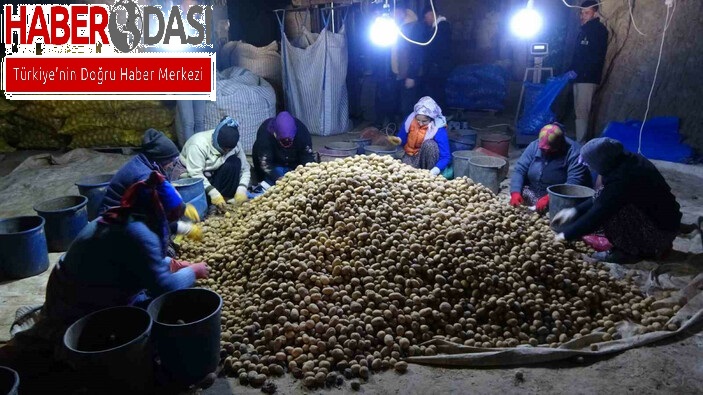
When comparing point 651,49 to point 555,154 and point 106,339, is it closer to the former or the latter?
point 555,154

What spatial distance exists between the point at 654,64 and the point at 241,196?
5400mm

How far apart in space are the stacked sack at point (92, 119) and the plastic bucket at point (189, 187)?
111 inches

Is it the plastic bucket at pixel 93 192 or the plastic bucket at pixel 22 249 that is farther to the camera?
the plastic bucket at pixel 93 192

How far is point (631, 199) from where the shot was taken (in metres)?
3.70

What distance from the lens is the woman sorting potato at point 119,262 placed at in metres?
2.56

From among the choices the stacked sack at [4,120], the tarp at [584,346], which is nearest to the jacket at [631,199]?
the tarp at [584,346]

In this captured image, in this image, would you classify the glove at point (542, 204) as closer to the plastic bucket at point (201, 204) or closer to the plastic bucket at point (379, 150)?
the plastic bucket at point (379, 150)

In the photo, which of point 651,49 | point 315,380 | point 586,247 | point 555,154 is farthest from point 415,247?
point 651,49

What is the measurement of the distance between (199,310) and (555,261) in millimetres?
2222

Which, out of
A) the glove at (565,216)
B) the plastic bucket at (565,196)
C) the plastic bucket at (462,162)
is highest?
the plastic bucket at (462,162)

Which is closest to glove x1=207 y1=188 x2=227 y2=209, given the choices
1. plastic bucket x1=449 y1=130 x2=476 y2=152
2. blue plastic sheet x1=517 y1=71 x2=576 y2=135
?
plastic bucket x1=449 y1=130 x2=476 y2=152

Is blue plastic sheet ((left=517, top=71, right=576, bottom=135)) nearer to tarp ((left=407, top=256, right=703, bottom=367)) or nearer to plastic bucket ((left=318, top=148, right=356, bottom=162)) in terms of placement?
plastic bucket ((left=318, top=148, right=356, bottom=162))

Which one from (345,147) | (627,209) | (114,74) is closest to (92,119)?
(114,74)

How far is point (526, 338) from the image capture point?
3023 mm
